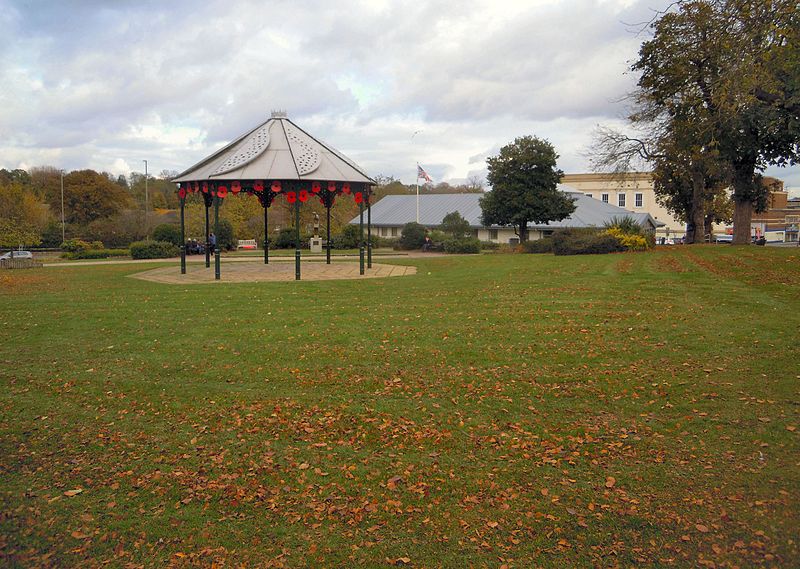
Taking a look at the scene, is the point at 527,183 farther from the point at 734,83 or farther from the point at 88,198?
the point at 88,198

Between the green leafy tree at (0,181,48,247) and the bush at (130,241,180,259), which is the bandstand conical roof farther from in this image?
the green leafy tree at (0,181,48,247)

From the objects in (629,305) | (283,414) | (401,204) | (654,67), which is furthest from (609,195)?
(283,414)

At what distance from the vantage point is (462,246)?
129ft

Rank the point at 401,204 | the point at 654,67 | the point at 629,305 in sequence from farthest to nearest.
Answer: the point at 401,204 < the point at 654,67 < the point at 629,305

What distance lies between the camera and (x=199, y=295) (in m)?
14.6

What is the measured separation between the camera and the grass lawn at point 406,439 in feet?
13.3

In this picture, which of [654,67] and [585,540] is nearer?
[585,540]

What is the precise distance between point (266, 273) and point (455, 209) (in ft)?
132

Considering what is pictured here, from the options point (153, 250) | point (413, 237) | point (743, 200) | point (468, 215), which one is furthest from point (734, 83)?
point (468, 215)

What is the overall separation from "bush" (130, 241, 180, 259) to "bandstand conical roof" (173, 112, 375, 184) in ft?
47.4

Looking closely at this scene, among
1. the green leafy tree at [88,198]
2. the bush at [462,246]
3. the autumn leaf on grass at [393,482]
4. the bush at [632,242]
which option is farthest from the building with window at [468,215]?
the autumn leaf on grass at [393,482]

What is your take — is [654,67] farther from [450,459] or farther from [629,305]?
[450,459]

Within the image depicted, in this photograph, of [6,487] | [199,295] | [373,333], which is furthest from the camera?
[199,295]

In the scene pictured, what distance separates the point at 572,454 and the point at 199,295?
1119cm
